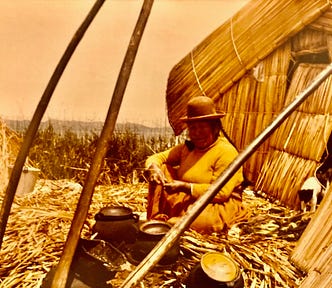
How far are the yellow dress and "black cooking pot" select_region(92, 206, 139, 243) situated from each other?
0.88 metres

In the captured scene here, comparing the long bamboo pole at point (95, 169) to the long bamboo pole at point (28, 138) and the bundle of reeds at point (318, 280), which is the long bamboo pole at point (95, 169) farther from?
the bundle of reeds at point (318, 280)

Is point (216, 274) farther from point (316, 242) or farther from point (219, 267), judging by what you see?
point (316, 242)

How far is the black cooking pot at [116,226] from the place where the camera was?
3.14 metres

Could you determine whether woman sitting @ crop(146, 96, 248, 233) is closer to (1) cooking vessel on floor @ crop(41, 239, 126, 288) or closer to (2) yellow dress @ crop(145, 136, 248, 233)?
(2) yellow dress @ crop(145, 136, 248, 233)

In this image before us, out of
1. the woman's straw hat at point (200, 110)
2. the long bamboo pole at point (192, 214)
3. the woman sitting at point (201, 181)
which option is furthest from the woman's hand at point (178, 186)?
the long bamboo pole at point (192, 214)

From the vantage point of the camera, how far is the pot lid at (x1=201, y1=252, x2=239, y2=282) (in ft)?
9.11

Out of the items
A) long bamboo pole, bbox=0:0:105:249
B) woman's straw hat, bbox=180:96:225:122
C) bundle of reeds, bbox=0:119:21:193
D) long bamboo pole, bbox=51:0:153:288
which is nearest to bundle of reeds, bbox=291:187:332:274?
woman's straw hat, bbox=180:96:225:122

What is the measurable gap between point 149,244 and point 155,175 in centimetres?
117

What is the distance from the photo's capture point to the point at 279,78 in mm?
5707

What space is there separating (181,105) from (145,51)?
30.1m

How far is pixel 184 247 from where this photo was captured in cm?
340

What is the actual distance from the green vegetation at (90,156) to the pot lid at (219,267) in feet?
11.8

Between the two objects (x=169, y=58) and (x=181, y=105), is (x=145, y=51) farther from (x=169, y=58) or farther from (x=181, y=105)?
(x=181, y=105)

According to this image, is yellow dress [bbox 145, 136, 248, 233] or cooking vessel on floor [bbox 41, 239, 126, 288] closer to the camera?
cooking vessel on floor [bbox 41, 239, 126, 288]
